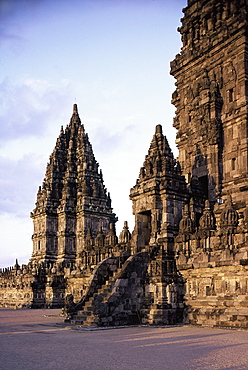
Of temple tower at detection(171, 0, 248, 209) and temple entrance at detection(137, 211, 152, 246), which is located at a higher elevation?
temple tower at detection(171, 0, 248, 209)

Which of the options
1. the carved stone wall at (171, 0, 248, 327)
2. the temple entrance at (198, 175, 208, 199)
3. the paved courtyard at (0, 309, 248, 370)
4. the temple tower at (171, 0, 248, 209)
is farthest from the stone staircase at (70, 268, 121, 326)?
the temple entrance at (198, 175, 208, 199)

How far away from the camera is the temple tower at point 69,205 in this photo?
6106cm

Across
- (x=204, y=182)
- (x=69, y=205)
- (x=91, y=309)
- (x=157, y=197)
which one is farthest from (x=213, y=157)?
(x=69, y=205)

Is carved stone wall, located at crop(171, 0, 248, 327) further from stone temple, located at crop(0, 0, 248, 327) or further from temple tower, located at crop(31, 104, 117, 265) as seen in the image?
temple tower, located at crop(31, 104, 117, 265)

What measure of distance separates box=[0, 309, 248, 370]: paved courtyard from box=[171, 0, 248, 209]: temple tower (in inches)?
463

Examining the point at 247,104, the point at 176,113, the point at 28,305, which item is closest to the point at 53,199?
the point at 28,305

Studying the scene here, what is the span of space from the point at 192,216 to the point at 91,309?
26.7 feet

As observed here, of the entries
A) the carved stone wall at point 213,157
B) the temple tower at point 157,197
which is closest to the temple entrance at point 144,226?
the temple tower at point 157,197

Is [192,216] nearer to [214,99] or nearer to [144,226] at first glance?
[144,226]

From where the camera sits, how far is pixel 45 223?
205 feet

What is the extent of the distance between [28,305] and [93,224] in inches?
650

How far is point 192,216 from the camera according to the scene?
2631cm

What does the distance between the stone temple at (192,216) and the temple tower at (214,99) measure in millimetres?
73

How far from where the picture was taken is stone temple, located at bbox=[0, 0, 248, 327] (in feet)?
71.5
